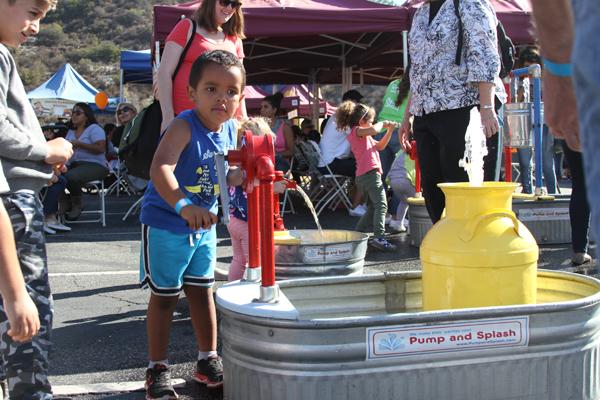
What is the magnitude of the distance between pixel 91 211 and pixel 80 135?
165cm

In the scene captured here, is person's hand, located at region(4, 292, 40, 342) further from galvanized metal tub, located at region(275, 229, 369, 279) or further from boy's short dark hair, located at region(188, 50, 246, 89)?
galvanized metal tub, located at region(275, 229, 369, 279)

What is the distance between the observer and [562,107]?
142 centimetres

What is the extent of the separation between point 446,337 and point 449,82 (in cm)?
181

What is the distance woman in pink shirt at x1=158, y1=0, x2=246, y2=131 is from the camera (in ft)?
11.9

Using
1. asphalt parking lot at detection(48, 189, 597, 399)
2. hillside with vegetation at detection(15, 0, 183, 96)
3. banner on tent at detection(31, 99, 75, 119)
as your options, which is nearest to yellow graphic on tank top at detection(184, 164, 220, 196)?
asphalt parking lot at detection(48, 189, 597, 399)

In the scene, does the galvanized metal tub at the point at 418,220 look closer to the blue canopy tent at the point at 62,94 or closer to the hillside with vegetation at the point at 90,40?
the blue canopy tent at the point at 62,94

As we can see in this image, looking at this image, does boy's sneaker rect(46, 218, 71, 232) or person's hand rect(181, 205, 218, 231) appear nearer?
person's hand rect(181, 205, 218, 231)

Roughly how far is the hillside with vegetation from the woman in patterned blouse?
2088 inches

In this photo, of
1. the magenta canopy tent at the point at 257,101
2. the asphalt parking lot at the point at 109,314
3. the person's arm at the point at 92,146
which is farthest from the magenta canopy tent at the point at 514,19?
the magenta canopy tent at the point at 257,101

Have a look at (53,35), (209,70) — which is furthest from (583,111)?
(53,35)

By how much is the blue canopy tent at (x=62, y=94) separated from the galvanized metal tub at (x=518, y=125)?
18290 mm

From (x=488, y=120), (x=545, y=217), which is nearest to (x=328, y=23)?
(x=545, y=217)

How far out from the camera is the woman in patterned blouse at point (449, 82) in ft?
11.9

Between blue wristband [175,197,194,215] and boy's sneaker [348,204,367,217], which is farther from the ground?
blue wristband [175,197,194,215]
